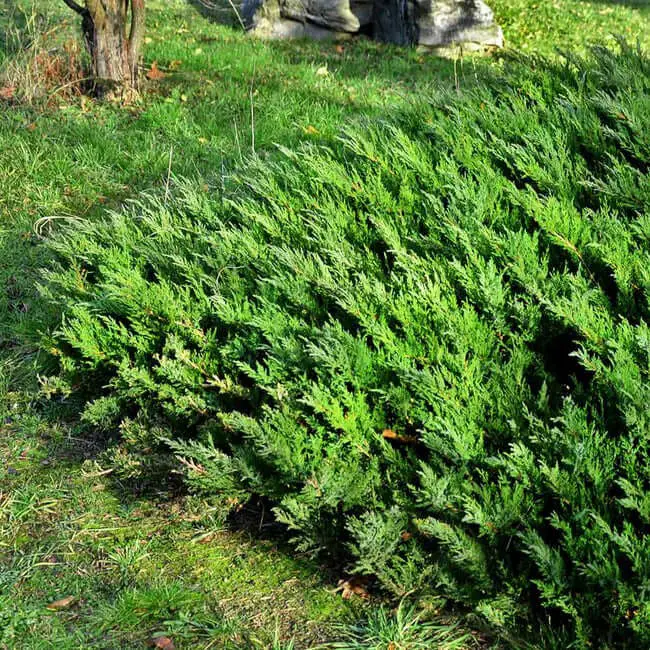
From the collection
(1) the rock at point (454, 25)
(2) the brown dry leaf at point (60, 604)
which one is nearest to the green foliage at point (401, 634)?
(2) the brown dry leaf at point (60, 604)

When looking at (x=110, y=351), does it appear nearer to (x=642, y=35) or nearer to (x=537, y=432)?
(x=537, y=432)

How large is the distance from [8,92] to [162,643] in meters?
6.41

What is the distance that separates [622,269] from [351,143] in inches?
62.4

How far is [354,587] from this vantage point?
9.38 ft

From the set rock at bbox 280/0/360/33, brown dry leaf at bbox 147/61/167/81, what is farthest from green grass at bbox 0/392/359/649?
rock at bbox 280/0/360/33

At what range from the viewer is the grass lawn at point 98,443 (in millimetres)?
2779

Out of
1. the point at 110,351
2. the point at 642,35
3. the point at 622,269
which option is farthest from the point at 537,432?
the point at 642,35

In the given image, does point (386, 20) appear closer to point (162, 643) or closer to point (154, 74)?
point (154, 74)

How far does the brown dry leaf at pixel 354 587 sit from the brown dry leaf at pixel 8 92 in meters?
6.36

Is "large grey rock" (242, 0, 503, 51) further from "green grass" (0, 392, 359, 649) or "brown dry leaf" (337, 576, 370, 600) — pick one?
"brown dry leaf" (337, 576, 370, 600)

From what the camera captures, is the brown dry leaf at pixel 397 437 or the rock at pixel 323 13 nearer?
the brown dry leaf at pixel 397 437

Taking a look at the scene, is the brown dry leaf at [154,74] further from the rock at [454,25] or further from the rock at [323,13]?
the rock at [454,25]

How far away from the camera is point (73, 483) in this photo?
3.56 m

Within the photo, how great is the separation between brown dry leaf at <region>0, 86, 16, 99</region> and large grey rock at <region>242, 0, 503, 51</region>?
4.77m
